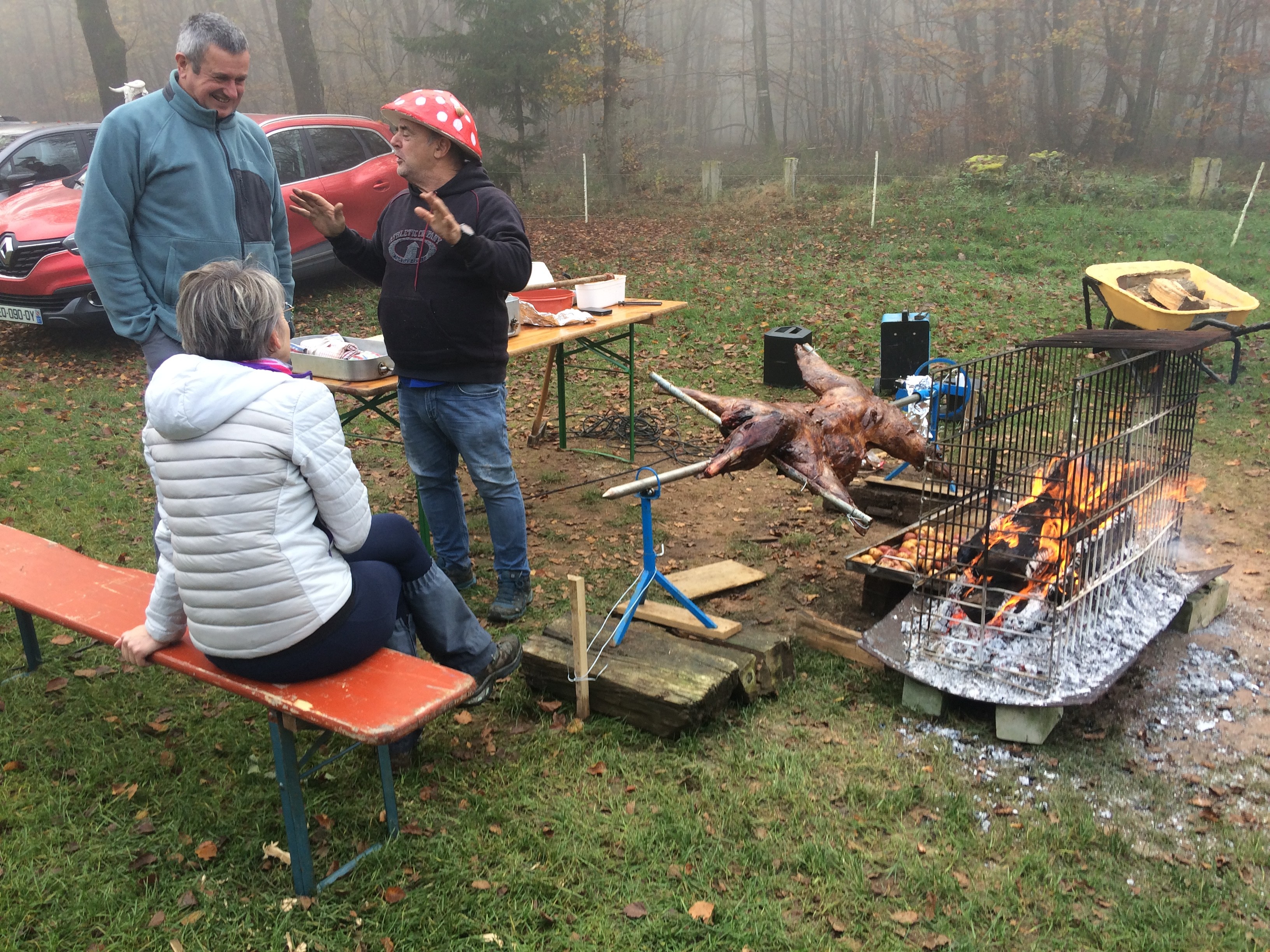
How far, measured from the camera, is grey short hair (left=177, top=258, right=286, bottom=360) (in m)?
2.48

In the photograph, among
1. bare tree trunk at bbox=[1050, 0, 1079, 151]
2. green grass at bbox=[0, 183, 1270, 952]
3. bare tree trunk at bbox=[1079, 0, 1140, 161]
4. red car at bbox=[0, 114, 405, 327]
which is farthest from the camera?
bare tree trunk at bbox=[1050, 0, 1079, 151]

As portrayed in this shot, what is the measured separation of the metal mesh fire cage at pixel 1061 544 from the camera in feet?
11.4

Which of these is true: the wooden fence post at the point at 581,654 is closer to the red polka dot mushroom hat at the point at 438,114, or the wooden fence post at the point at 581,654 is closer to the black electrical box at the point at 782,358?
the red polka dot mushroom hat at the point at 438,114

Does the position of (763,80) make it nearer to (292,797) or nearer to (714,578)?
(714,578)

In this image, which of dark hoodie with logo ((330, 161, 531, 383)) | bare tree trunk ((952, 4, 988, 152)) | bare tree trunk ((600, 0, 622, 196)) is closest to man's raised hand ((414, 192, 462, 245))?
dark hoodie with logo ((330, 161, 531, 383))

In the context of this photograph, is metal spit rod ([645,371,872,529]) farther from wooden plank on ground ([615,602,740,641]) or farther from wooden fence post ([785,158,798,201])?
wooden fence post ([785,158,798,201])

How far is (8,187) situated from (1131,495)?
10677 mm

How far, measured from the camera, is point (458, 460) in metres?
4.37

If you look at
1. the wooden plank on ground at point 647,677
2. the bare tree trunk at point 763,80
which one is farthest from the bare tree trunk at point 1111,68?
the wooden plank on ground at point 647,677

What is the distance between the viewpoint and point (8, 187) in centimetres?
941

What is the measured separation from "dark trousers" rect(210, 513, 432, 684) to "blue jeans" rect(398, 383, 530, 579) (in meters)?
1.06

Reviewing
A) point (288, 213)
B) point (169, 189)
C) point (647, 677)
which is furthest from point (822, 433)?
point (288, 213)

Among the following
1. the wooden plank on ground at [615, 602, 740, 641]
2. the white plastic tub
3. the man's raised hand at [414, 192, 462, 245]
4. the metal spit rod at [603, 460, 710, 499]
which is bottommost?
the wooden plank on ground at [615, 602, 740, 641]

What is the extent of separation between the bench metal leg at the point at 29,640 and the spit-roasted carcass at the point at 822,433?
287cm
